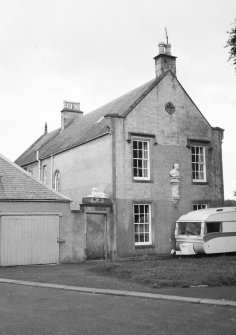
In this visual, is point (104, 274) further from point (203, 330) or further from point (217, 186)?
point (217, 186)

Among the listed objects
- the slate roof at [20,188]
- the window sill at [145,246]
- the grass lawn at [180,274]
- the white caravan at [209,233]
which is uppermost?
the slate roof at [20,188]

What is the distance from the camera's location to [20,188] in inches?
856

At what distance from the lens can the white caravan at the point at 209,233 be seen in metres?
22.2

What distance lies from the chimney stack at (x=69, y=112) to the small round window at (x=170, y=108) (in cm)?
1261

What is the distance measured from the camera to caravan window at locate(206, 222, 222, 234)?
22.3 m

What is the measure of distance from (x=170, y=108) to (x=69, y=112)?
13077 millimetres

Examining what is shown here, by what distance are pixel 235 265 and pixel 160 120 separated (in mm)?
10875

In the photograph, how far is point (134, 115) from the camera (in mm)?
24734

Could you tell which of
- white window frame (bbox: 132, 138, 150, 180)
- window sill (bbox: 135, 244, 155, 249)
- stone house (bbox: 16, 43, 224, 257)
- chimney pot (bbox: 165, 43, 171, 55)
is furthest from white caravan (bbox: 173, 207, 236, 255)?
chimney pot (bbox: 165, 43, 171, 55)

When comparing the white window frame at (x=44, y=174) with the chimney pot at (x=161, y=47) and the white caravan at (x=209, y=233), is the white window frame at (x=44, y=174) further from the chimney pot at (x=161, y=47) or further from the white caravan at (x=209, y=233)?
the white caravan at (x=209, y=233)

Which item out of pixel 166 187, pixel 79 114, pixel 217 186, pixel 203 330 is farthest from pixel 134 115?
pixel 203 330

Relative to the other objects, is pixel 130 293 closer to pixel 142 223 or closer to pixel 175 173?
pixel 142 223

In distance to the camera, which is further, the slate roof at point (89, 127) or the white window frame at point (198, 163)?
the white window frame at point (198, 163)

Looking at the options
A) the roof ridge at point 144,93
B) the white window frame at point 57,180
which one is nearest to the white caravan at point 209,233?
the roof ridge at point 144,93
